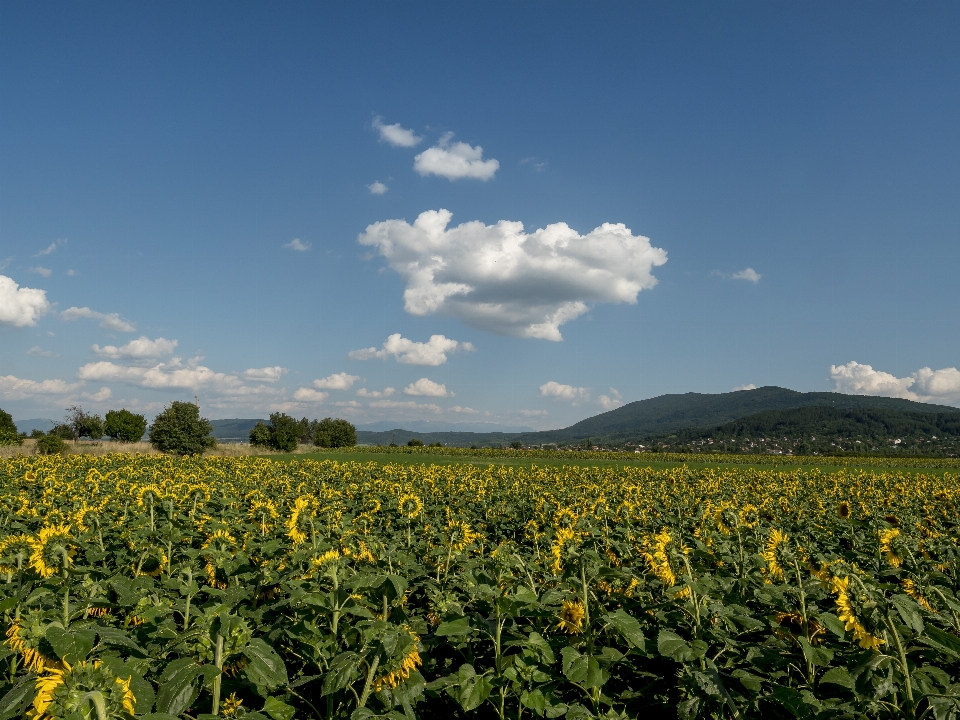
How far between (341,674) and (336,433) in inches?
5887

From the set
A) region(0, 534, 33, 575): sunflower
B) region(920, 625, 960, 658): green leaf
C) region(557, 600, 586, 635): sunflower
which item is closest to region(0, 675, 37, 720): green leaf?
region(0, 534, 33, 575): sunflower

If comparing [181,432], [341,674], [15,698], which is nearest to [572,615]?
[341,674]

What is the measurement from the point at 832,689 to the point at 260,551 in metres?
5.36

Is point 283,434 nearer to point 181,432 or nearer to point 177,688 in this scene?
point 181,432

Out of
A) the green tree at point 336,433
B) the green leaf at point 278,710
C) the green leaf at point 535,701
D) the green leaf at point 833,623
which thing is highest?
the green leaf at point 833,623

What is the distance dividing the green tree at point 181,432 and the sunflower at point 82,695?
79.3m

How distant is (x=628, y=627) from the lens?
327 cm

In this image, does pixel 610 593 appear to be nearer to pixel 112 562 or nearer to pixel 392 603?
pixel 392 603

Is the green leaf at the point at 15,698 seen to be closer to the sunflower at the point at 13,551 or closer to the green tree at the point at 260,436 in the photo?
the sunflower at the point at 13,551

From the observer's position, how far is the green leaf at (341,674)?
8.71ft

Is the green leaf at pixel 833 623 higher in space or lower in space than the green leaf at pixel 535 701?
higher

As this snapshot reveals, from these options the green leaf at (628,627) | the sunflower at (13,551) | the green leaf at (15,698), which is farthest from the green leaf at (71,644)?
the sunflower at (13,551)

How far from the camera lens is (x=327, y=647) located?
3.66 m

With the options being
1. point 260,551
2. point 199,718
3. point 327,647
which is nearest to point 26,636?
point 199,718
